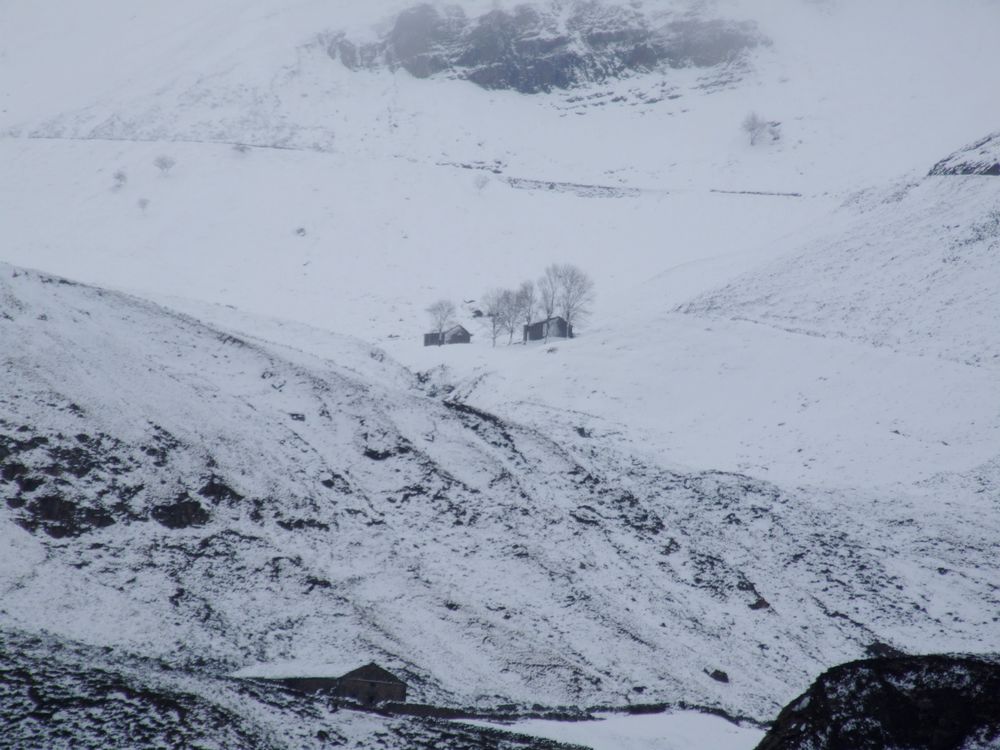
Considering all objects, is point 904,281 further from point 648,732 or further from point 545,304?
point 648,732

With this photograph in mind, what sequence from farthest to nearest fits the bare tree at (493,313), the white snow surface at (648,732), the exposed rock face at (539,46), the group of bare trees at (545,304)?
the exposed rock face at (539,46), the bare tree at (493,313), the group of bare trees at (545,304), the white snow surface at (648,732)

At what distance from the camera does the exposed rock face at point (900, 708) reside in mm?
10312

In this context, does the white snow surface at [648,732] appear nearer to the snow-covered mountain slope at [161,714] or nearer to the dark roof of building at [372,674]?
the snow-covered mountain slope at [161,714]

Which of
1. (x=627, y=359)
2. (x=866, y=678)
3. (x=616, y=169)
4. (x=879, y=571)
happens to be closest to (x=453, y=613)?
(x=866, y=678)

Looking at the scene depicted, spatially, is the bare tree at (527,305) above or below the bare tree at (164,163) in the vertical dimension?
below

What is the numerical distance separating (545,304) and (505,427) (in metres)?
26.4

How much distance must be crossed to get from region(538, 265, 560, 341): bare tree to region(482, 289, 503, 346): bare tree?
3.58 meters

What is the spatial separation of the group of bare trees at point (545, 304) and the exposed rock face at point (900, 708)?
4755 centimetres

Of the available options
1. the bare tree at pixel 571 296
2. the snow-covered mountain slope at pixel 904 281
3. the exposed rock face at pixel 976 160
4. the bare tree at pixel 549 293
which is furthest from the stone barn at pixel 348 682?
the exposed rock face at pixel 976 160

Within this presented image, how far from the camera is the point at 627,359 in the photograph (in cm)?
4750

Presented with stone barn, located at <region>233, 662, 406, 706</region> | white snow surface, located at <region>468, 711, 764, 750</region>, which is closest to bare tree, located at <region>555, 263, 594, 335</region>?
white snow surface, located at <region>468, 711, 764, 750</region>

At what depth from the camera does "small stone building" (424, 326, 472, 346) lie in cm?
5716

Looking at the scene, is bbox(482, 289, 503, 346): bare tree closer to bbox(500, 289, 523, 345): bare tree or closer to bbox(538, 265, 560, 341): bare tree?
bbox(500, 289, 523, 345): bare tree

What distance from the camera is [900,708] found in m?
10.8
